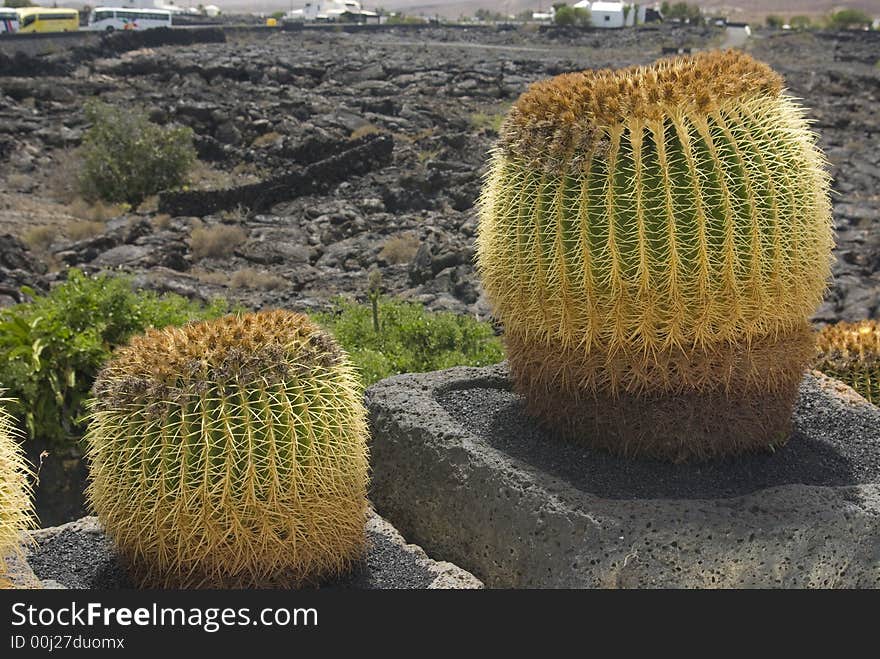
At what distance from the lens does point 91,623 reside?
130 inches

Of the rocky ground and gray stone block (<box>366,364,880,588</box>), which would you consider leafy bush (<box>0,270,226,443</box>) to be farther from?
the rocky ground

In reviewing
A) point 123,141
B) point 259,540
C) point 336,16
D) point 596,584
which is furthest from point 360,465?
point 336,16

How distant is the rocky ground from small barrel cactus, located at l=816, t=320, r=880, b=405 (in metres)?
4.36

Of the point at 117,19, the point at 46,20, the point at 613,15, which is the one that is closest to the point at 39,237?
the point at 46,20

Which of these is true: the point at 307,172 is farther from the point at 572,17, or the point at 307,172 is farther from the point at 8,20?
the point at 572,17

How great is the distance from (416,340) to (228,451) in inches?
154

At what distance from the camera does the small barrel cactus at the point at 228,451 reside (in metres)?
3.56

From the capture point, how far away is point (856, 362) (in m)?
6.07

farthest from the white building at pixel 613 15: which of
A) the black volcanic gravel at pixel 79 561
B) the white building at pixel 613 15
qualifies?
the black volcanic gravel at pixel 79 561

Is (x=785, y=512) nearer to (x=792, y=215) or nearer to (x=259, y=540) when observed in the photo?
(x=792, y=215)

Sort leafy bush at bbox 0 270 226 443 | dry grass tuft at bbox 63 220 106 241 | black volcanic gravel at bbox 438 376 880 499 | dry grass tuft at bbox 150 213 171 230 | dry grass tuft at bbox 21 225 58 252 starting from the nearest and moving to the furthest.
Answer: black volcanic gravel at bbox 438 376 880 499 → leafy bush at bbox 0 270 226 443 → dry grass tuft at bbox 21 225 58 252 → dry grass tuft at bbox 63 220 106 241 → dry grass tuft at bbox 150 213 171 230

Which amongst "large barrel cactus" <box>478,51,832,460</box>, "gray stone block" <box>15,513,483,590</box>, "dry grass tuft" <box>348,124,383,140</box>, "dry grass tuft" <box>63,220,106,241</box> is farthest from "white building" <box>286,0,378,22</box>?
"gray stone block" <box>15,513,483,590</box>

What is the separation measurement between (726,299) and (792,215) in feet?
1.55

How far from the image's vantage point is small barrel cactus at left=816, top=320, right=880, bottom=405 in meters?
6.06
